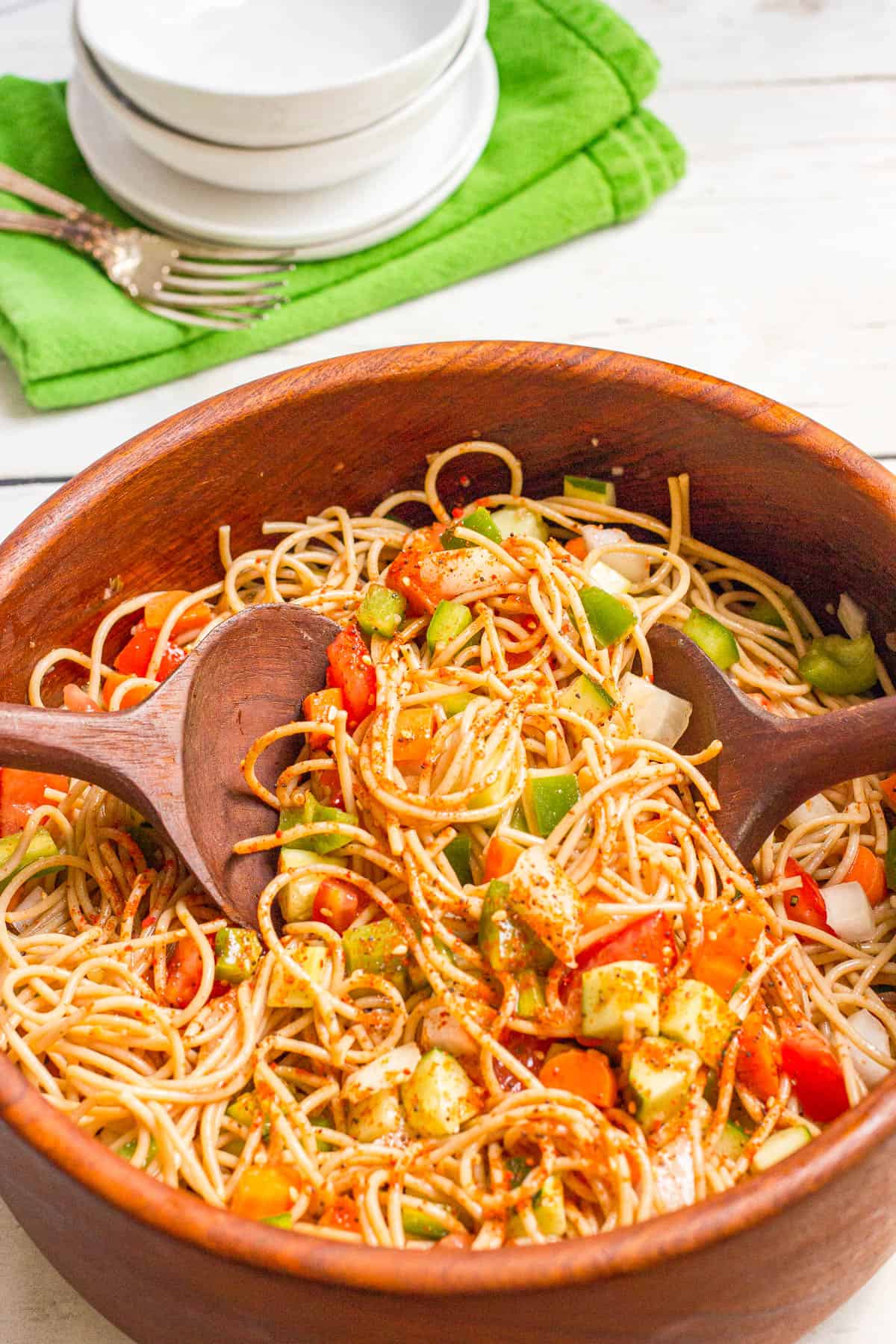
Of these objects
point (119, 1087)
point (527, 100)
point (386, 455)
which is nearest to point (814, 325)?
point (527, 100)

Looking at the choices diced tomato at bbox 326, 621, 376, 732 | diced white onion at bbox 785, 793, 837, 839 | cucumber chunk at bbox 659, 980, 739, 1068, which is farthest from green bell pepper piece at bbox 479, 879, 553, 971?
diced white onion at bbox 785, 793, 837, 839

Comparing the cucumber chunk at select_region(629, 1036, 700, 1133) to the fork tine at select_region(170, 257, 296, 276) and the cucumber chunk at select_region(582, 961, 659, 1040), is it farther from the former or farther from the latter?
the fork tine at select_region(170, 257, 296, 276)

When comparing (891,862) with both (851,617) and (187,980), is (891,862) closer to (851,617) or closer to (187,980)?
(851,617)

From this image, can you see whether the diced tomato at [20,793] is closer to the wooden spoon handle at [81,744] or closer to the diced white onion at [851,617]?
the wooden spoon handle at [81,744]

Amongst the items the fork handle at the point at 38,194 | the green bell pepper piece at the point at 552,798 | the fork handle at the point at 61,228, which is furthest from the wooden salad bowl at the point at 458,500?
the fork handle at the point at 38,194

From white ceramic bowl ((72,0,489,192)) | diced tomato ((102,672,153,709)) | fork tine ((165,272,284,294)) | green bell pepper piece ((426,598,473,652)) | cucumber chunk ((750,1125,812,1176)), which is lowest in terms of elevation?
cucumber chunk ((750,1125,812,1176))

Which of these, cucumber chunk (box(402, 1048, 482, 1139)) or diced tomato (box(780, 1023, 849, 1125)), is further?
diced tomato (box(780, 1023, 849, 1125))

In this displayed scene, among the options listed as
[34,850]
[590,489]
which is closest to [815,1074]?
[590,489]
